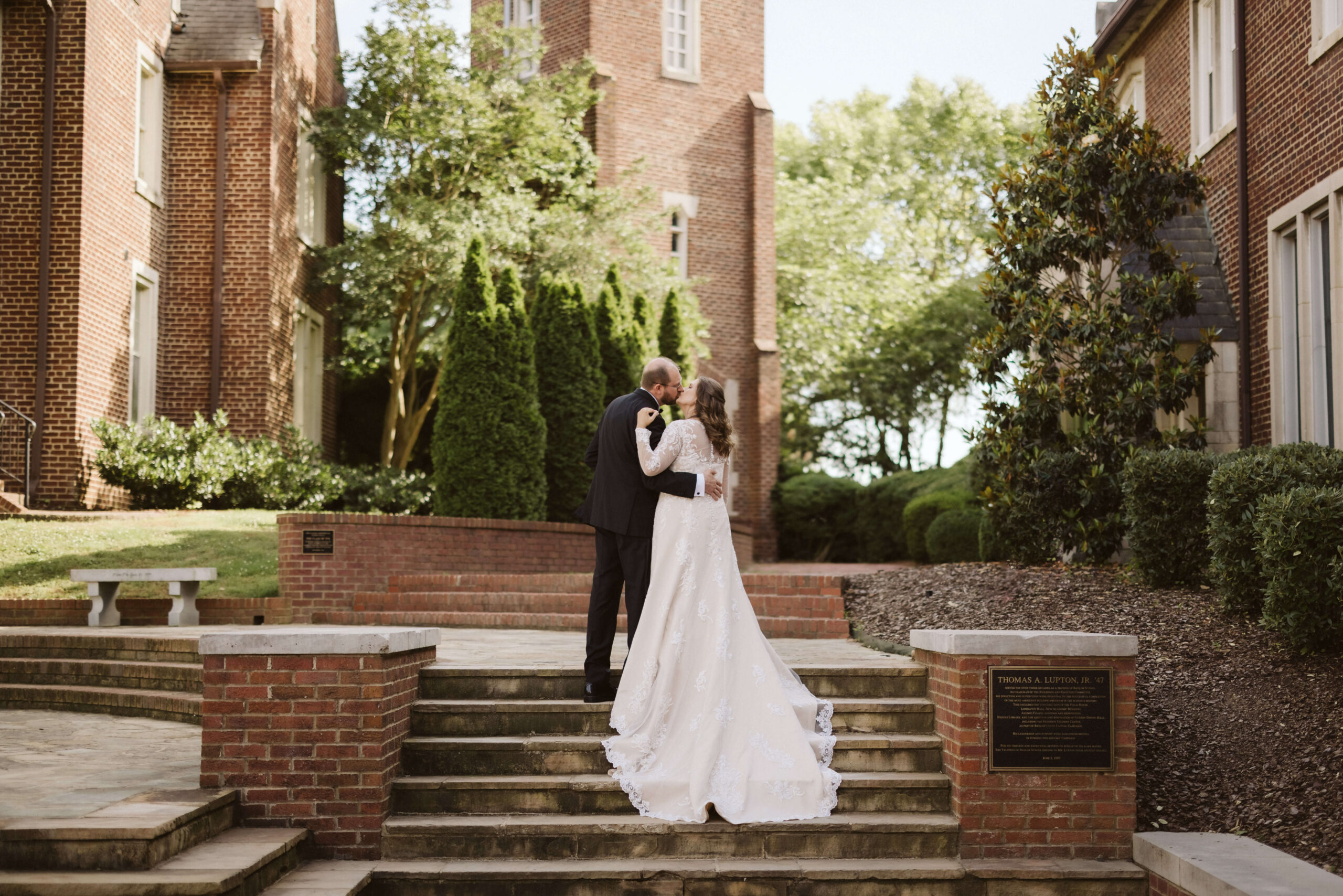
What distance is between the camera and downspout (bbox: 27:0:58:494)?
1612cm

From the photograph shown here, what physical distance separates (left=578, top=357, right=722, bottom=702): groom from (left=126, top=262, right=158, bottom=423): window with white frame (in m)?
13.2

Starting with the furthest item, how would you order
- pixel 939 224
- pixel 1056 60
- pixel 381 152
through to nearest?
pixel 939 224 → pixel 381 152 → pixel 1056 60

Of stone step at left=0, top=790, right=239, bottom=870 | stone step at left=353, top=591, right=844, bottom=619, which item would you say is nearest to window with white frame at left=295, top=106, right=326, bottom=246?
stone step at left=353, top=591, right=844, bottom=619

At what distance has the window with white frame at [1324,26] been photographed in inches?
444

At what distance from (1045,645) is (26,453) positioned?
45.5 ft

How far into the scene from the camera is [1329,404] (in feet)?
38.9

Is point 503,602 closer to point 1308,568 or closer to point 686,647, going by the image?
point 686,647

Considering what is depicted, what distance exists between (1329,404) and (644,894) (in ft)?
29.4

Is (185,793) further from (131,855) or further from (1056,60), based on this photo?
(1056,60)

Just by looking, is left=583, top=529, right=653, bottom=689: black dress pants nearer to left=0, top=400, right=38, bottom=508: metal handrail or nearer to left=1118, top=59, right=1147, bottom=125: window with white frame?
left=0, top=400, right=38, bottom=508: metal handrail

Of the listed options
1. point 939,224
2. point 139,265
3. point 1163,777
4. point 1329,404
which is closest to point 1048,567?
point 1329,404

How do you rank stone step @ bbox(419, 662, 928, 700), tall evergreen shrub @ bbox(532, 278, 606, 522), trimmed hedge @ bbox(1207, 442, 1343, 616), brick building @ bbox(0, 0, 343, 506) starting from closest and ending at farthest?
stone step @ bbox(419, 662, 928, 700), trimmed hedge @ bbox(1207, 442, 1343, 616), brick building @ bbox(0, 0, 343, 506), tall evergreen shrub @ bbox(532, 278, 606, 522)

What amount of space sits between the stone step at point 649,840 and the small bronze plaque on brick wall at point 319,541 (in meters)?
6.76

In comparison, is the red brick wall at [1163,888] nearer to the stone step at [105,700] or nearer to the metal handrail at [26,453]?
the stone step at [105,700]
